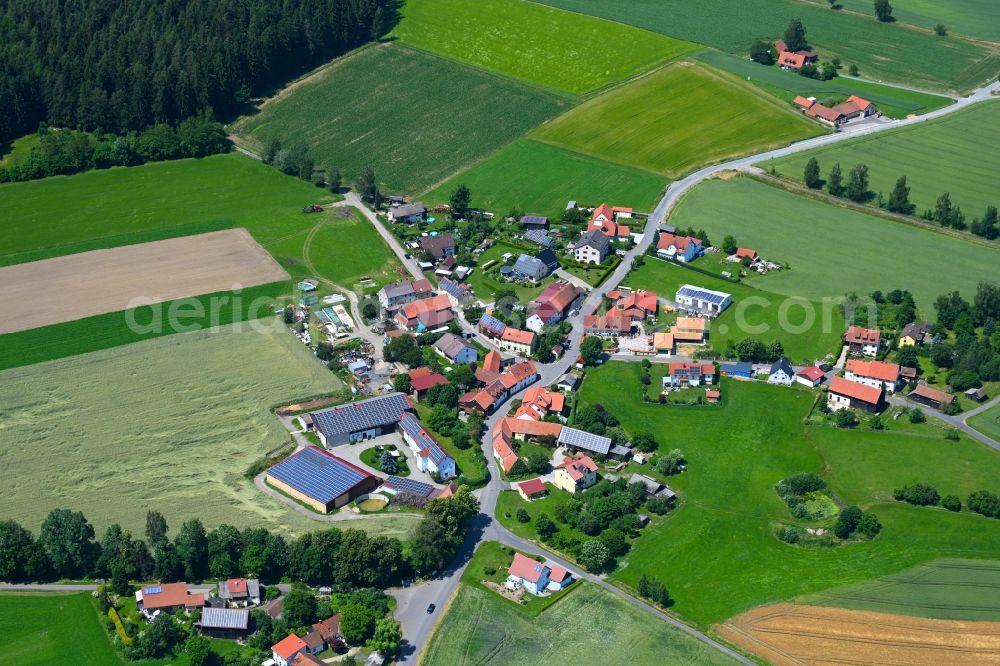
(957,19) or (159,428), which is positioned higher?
(957,19)

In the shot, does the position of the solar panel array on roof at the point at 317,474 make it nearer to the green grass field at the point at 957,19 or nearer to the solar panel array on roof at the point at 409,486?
the solar panel array on roof at the point at 409,486

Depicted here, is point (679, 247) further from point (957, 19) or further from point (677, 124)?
point (957, 19)

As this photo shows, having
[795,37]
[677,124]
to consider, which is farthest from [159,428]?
[795,37]

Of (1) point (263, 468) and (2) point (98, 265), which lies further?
(2) point (98, 265)

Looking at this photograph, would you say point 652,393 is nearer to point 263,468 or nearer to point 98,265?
point 263,468

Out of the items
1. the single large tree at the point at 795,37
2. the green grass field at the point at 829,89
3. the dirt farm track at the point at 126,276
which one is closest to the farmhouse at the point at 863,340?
the green grass field at the point at 829,89

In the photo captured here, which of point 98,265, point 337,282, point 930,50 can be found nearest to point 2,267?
point 98,265
